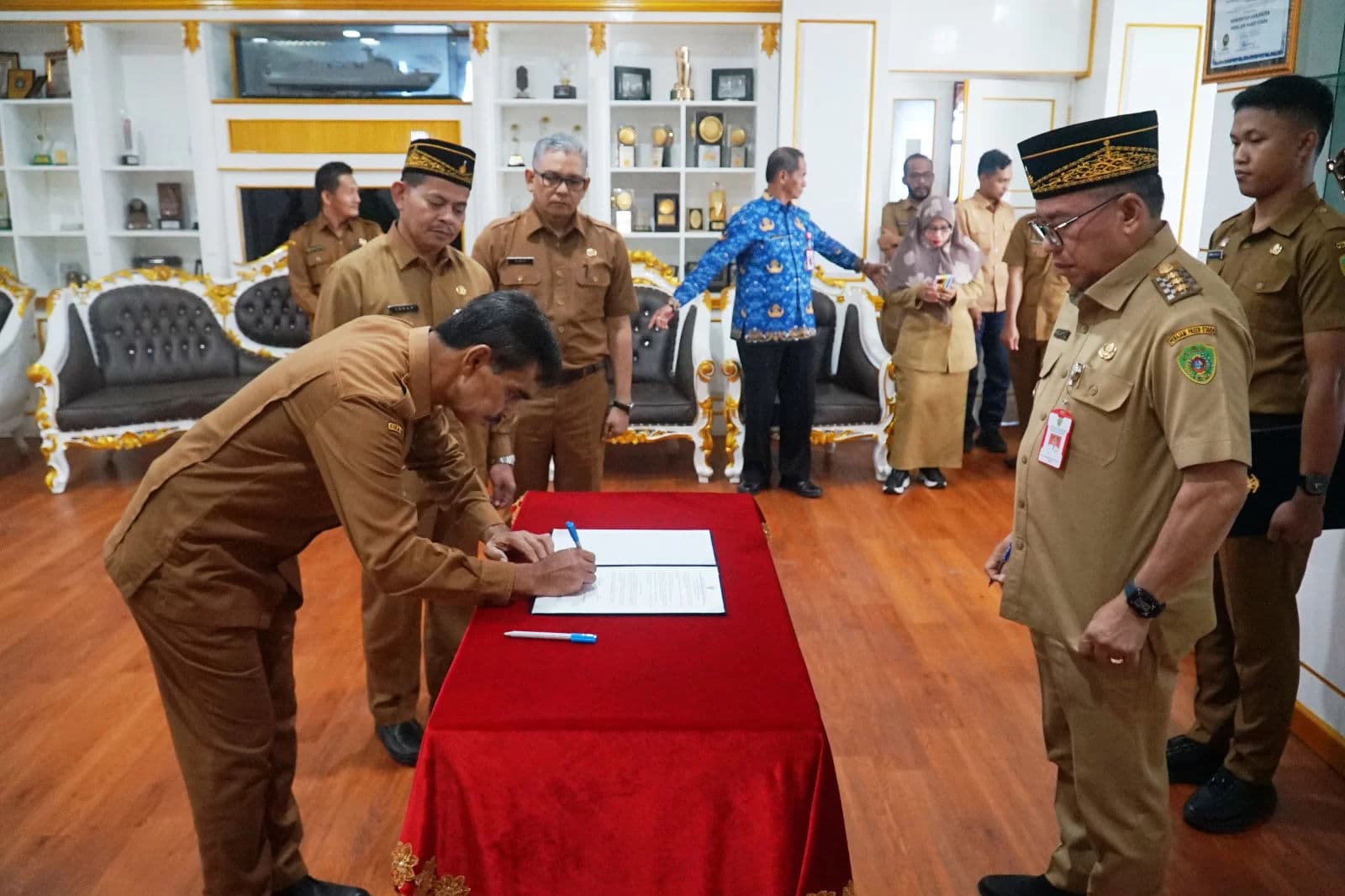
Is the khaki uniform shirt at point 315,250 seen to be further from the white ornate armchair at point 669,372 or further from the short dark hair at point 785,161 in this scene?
the short dark hair at point 785,161

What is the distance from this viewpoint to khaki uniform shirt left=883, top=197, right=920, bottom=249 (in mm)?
5855

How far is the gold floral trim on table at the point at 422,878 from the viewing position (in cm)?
125

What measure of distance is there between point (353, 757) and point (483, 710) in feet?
4.85

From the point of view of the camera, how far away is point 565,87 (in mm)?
6184

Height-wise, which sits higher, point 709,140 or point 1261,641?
point 709,140

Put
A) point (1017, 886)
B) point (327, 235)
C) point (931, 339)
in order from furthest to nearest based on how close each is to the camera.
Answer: point (327, 235)
point (931, 339)
point (1017, 886)

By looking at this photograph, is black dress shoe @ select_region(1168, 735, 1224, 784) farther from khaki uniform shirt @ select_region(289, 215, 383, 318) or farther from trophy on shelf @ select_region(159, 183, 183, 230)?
trophy on shelf @ select_region(159, 183, 183, 230)

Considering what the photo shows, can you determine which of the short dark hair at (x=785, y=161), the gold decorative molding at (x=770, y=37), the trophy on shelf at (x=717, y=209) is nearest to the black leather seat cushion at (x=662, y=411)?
the short dark hair at (x=785, y=161)

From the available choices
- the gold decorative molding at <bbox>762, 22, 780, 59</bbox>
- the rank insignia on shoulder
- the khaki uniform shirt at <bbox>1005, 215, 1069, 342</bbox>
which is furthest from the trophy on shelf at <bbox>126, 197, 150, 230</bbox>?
the rank insignia on shoulder

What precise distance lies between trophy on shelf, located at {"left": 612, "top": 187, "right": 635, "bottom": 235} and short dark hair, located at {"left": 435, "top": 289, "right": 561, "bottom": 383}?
486 cm

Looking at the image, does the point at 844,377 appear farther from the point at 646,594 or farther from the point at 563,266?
the point at 646,594

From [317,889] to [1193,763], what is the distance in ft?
6.74

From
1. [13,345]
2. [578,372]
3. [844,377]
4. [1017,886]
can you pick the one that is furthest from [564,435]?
[13,345]

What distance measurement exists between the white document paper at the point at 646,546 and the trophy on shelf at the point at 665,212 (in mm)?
4625
